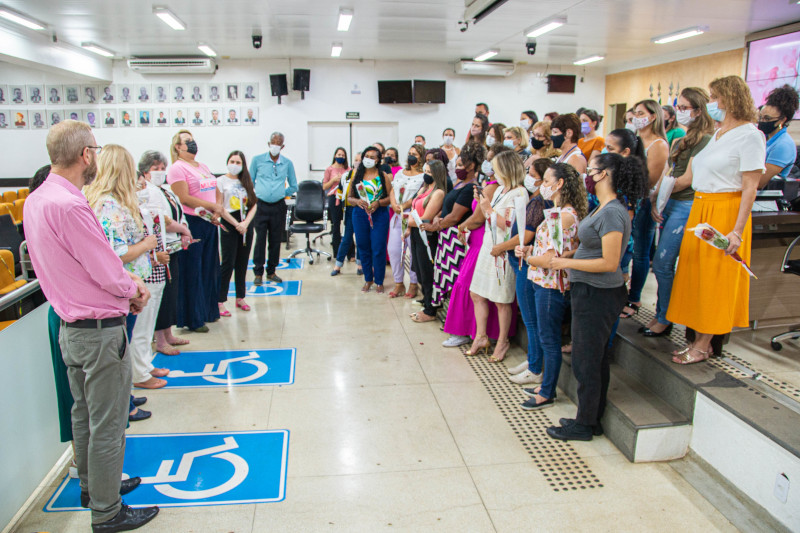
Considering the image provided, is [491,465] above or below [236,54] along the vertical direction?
below

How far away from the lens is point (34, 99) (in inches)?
443

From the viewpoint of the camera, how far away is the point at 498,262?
3.87 m

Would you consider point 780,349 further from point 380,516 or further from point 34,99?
point 34,99

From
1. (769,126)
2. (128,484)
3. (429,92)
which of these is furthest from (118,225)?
(429,92)

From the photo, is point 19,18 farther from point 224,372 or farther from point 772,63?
point 772,63

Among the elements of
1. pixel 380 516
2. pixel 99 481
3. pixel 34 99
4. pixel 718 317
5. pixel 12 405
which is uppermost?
pixel 34 99

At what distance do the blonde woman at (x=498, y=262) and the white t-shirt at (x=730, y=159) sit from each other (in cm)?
106

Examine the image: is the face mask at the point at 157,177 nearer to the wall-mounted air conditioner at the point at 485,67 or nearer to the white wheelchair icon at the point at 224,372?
the white wheelchair icon at the point at 224,372

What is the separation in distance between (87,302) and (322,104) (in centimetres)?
1068

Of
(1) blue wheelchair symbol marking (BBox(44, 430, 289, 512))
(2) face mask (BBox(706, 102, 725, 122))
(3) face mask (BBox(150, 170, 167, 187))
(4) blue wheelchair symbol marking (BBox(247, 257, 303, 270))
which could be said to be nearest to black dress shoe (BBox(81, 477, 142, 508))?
(1) blue wheelchair symbol marking (BBox(44, 430, 289, 512))

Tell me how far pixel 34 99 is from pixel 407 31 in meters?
8.34

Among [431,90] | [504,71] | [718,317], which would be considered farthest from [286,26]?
[718,317]

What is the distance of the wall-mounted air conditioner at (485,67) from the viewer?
1184cm

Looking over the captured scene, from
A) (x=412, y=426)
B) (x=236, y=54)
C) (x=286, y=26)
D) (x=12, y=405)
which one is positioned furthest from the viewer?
(x=236, y=54)
